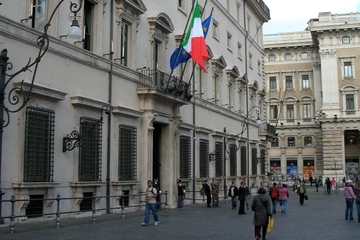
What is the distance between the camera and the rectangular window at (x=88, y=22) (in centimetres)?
2023

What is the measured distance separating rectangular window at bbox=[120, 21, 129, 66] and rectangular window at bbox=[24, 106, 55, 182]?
6.13 meters

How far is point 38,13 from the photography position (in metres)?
17.4

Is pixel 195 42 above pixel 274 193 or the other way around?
above

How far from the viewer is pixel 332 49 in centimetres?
7375

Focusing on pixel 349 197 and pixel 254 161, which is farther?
pixel 254 161

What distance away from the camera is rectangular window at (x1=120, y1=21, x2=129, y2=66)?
74.1ft

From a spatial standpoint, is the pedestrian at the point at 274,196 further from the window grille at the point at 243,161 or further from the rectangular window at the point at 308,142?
the rectangular window at the point at 308,142

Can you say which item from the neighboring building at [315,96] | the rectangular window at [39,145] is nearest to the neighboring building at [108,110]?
the rectangular window at [39,145]

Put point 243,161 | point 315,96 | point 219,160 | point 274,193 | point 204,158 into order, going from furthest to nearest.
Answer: point 315,96 → point 243,161 → point 219,160 → point 204,158 → point 274,193

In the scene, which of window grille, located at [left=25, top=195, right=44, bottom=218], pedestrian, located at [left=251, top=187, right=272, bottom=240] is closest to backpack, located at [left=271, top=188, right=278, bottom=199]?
pedestrian, located at [left=251, top=187, right=272, bottom=240]

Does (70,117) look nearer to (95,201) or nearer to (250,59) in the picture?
(95,201)

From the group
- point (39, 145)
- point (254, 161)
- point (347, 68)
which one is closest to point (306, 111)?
point (347, 68)

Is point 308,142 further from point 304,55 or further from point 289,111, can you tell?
point 304,55

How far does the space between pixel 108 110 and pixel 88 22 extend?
3.67 metres
